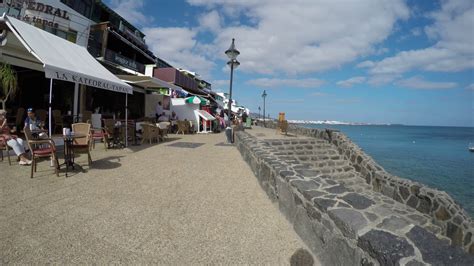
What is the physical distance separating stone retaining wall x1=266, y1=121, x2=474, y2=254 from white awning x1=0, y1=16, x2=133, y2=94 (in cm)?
842

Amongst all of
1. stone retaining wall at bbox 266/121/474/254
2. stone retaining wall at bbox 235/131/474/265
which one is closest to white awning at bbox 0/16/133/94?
stone retaining wall at bbox 235/131/474/265

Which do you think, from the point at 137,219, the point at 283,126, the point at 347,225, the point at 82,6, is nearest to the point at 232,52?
the point at 283,126

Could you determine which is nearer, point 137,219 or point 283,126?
point 137,219

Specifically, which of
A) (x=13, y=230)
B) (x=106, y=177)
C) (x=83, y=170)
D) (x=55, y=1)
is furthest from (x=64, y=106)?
(x=13, y=230)

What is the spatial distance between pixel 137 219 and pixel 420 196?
268 inches

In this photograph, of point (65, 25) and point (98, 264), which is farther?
point (65, 25)

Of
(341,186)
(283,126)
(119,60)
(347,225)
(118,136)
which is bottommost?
(347,225)

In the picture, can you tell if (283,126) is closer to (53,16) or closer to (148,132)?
(148,132)

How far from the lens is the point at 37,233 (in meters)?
2.68

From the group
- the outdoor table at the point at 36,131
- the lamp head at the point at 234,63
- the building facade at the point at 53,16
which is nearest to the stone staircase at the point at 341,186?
the lamp head at the point at 234,63

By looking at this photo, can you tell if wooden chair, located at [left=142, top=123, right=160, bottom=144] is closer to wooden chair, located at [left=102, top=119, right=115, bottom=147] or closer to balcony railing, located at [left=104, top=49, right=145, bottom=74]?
wooden chair, located at [left=102, top=119, right=115, bottom=147]

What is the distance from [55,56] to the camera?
575cm

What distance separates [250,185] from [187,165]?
2075 millimetres

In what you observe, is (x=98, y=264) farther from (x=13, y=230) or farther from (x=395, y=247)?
(x=395, y=247)
